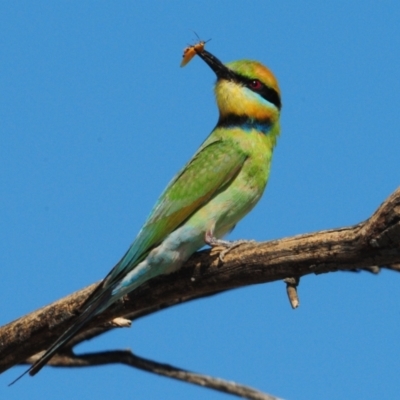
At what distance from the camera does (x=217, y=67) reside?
196 inches

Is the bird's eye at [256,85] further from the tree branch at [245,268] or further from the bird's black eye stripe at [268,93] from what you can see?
the tree branch at [245,268]

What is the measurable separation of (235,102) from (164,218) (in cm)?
93

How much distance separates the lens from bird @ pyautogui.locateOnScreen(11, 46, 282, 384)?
3.80 metres

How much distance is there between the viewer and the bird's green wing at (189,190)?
4.07 metres

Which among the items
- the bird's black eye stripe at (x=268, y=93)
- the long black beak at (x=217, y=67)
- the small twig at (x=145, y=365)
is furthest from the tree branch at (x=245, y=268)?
the long black beak at (x=217, y=67)

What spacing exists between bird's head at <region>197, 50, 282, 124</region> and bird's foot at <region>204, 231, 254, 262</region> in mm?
926

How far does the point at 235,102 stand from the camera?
476 cm

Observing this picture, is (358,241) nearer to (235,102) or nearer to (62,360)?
(235,102)

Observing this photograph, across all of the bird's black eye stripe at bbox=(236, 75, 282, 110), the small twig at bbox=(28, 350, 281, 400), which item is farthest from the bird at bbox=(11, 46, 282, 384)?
the small twig at bbox=(28, 350, 281, 400)

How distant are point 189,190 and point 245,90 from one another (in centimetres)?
86

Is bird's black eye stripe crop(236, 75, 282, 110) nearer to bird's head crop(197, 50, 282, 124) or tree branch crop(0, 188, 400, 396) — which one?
bird's head crop(197, 50, 282, 124)

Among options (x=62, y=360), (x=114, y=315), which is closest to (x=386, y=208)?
(x=114, y=315)

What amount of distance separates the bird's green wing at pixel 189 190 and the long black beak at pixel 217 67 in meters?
0.60

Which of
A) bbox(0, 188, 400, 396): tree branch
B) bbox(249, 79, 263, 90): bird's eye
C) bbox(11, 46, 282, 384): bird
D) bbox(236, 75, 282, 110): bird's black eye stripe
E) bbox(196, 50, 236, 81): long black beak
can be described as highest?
bbox(196, 50, 236, 81): long black beak
